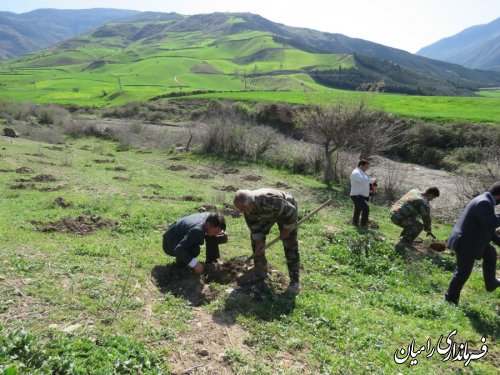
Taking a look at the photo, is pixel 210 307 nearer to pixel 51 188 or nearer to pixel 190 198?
pixel 190 198

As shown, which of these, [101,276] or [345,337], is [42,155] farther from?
[345,337]

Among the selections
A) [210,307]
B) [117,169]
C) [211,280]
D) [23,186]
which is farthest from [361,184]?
[117,169]

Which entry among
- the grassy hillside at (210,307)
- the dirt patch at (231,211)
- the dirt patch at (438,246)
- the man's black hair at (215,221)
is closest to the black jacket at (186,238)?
the man's black hair at (215,221)

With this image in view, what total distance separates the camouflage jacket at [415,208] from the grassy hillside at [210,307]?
85 cm

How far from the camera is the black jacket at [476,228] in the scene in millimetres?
6668

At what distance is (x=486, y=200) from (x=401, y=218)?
3.48m

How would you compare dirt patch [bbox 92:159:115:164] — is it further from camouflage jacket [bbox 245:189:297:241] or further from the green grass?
the green grass

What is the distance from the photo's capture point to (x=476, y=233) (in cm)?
686

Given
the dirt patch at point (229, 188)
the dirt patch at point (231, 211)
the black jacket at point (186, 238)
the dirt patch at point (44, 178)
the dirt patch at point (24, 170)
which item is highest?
the black jacket at point (186, 238)

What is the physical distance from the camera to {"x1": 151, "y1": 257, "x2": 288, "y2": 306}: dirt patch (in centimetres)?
650

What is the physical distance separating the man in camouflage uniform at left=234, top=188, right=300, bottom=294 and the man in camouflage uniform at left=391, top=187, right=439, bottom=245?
4.18 m

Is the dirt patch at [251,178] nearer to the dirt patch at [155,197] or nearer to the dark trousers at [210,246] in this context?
the dirt patch at [155,197]

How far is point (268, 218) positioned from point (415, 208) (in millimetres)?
4949

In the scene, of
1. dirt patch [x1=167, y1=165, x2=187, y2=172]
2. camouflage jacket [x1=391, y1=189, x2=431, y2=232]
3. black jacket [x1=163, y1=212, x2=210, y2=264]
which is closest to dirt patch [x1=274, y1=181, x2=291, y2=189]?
dirt patch [x1=167, y1=165, x2=187, y2=172]
